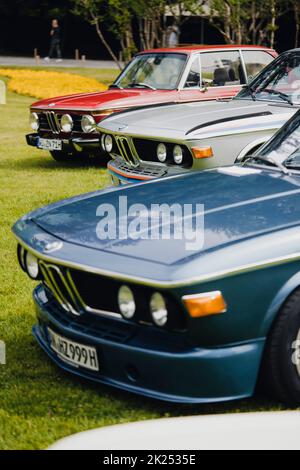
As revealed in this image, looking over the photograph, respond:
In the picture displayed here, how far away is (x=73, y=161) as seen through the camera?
13.0 metres

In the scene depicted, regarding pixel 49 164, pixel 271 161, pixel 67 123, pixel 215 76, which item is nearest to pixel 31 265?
pixel 271 161

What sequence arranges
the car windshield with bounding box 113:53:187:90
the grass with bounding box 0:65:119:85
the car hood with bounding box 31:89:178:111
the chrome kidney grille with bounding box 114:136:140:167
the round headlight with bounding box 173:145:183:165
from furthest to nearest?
the grass with bounding box 0:65:119:85 < the car windshield with bounding box 113:53:187:90 < the car hood with bounding box 31:89:178:111 < the chrome kidney grille with bounding box 114:136:140:167 < the round headlight with bounding box 173:145:183:165

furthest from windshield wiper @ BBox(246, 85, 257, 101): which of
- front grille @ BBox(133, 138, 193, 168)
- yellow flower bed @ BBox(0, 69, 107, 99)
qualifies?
yellow flower bed @ BBox(0, 69, 107, 99)

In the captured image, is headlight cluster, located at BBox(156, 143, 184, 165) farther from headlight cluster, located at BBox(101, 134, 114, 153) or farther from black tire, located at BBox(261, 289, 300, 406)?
black tire, located at BBox(261, 289, 300, 406)

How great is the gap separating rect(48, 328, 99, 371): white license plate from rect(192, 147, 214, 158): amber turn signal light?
3.46 m

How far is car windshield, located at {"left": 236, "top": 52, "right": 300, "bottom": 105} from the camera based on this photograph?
8234mm

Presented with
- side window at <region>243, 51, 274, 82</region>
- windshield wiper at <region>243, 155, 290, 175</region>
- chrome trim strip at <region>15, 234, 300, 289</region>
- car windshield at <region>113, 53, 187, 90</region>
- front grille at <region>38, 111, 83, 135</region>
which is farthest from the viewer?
side window at <region>243, 51, 274, 82</region>

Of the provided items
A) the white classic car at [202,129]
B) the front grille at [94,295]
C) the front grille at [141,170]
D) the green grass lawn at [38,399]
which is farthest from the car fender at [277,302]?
the front grille at [141,170]

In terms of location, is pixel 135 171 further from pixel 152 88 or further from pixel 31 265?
pixel 31 265

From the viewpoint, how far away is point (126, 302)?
3.91 metres

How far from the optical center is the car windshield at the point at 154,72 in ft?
38.1

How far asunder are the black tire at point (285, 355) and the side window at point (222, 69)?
26.1 feet

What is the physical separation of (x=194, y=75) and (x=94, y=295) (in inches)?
309

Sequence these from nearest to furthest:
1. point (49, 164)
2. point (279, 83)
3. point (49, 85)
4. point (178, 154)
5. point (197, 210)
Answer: point (197, 210) → point (178, 154) → point (279, 83) → point (49, 164) → point (49, 85)
